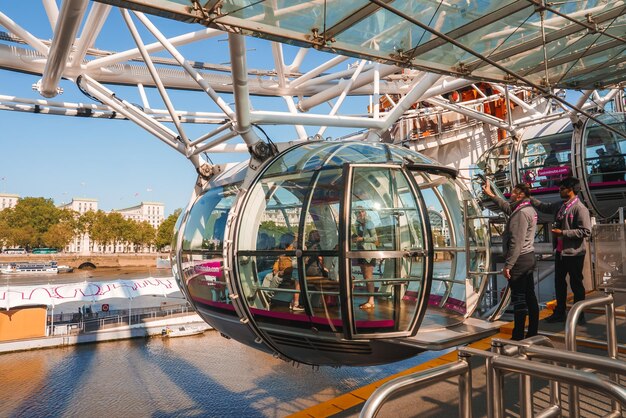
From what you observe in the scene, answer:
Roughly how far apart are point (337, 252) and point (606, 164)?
11786 mm

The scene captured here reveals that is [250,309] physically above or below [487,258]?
below

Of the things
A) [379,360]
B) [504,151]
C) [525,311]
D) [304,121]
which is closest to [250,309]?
[379,360]

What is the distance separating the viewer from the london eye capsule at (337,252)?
3.94 metres

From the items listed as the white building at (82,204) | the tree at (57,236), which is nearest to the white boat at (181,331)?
the tree at (57,236)

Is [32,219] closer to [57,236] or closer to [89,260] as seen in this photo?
[57,236]

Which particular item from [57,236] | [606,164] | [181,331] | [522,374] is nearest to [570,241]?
[522,374]

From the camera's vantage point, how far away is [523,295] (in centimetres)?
489

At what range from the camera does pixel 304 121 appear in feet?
29.9

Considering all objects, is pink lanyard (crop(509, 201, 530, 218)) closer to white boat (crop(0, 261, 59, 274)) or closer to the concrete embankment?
white boat (crop(0, 261, 59, 274))

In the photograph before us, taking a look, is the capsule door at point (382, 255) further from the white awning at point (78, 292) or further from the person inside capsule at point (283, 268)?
the white awning at point (78, 292)

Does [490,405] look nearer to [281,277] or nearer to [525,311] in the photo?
[281,277]

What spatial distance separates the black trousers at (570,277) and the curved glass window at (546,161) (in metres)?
8.23

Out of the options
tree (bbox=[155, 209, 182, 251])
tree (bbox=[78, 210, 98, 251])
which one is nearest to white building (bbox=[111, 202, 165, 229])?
tree (bbox=[78, 210, 98, 251])

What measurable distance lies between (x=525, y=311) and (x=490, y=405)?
110 inches
